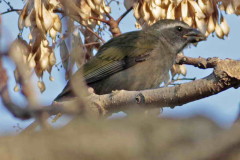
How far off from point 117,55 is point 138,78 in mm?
546

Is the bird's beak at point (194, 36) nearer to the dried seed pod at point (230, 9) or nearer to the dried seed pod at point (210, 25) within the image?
the dried seed pod at point (210, 25)

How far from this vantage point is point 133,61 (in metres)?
5.90

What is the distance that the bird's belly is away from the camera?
222 inches

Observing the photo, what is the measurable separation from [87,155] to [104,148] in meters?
0.04

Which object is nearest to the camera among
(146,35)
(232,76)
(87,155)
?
(87,155)

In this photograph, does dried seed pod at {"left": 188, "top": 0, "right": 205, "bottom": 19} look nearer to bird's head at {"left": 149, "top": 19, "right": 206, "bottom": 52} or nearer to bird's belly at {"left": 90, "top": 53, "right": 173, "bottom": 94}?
bird's belly at {"left": 90, "top": 53, "right": 173, "bottom": 94}

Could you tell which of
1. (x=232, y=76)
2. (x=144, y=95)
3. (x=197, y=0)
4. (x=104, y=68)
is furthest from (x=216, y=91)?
(x=104, y=68)

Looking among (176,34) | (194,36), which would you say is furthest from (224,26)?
(176,34)

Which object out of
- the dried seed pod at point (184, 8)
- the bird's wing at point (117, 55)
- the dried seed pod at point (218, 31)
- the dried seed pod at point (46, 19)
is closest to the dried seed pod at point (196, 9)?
the dried seed pod at point (184, 8)

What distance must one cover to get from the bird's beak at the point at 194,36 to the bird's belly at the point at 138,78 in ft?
2.33

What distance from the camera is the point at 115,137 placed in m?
0.91

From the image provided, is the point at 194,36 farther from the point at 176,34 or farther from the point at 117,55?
the point at 117,55

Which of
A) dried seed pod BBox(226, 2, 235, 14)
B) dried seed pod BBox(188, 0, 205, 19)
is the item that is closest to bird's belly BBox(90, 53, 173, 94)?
dried seed pod BBox(188, 0, 205, 19)

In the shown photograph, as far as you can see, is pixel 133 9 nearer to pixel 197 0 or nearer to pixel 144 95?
pixel 197 0
